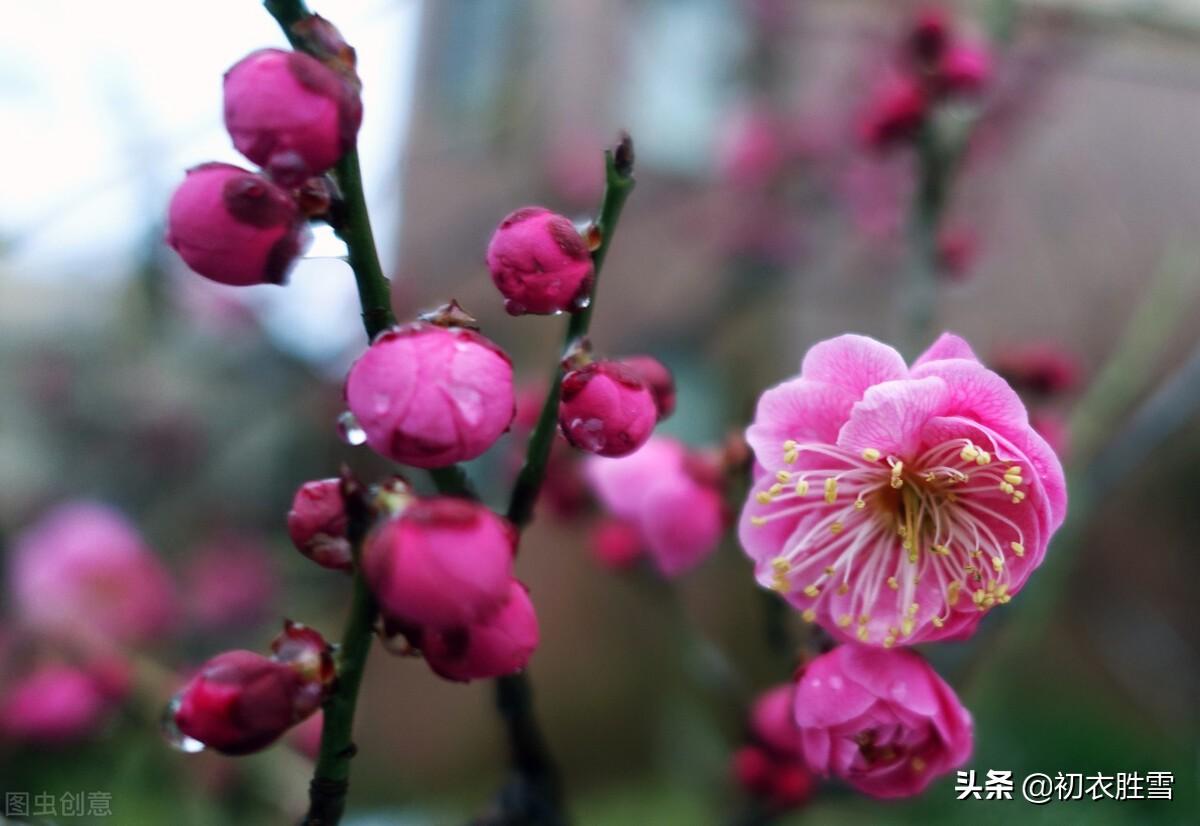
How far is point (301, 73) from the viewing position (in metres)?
0.48

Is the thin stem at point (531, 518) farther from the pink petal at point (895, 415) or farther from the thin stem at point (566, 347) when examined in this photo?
the pink petal at point (895, 415)

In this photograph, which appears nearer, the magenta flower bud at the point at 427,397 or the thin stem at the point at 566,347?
the magenta flower bud at the point at 427,397

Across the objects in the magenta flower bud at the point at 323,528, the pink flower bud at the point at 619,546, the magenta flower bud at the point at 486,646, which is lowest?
the pink flower bud at the point at 619,546

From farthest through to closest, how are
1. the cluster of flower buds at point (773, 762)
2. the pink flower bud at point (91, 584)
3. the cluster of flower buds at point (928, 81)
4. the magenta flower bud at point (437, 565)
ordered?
the pink flower bud at point (91, 584)
the cluster of flower buds at point (928, 81)
the cluster of flower buds at point (773, 762)
the magenta flower bud at point (437, 565)

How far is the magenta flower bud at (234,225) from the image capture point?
1.63 feet

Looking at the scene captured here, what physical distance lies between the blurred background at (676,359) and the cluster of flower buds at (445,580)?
27.3 inches

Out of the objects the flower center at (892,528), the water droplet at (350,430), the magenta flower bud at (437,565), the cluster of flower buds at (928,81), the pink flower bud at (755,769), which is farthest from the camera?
the cluster of flower buds at (928,81)

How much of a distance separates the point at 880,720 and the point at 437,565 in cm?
34

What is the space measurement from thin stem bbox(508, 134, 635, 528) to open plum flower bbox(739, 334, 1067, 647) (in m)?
0.15

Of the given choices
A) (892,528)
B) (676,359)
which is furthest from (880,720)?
(676,359)

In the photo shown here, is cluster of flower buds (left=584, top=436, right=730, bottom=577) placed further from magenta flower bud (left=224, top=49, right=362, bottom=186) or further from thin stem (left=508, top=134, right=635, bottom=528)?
magenta flower bud (left=224, top=49, right=362, bottom=186)

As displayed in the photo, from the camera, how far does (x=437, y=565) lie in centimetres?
43

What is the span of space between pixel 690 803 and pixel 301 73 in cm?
180

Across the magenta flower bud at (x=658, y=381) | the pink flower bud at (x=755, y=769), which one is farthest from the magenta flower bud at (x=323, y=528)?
the pink flower bud at (x=755, y=769)
